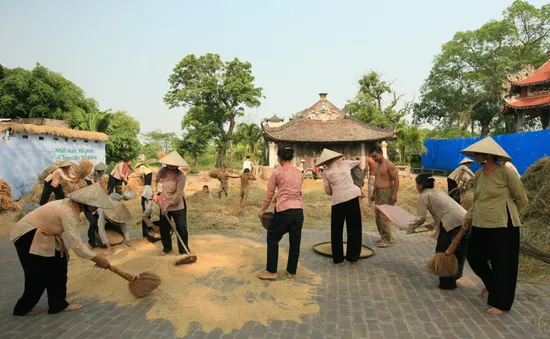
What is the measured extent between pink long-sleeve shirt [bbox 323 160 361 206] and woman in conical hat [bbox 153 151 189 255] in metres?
2.11

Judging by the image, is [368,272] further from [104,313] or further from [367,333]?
[104,313]

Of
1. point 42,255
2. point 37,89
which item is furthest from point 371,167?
point 37,89

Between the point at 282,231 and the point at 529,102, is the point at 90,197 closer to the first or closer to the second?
the point at 282,231

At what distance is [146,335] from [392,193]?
445cm

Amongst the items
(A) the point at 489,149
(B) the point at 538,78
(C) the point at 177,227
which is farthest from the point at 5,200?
(B) the point at 538,78

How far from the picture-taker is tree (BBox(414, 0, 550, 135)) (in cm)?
3269

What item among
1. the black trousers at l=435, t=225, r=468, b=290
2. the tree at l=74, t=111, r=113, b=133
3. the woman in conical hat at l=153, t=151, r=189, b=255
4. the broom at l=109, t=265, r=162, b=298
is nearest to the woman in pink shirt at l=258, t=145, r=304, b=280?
the broom at l=109, t=265, r=162, b=298

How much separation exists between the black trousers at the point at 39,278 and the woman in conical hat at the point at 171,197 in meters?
1.63

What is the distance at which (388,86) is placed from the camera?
34.4 m

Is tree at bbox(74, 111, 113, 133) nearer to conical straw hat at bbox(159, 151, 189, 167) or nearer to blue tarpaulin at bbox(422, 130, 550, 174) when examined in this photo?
conical straw hat at bbox(159, 151, 189, 167)

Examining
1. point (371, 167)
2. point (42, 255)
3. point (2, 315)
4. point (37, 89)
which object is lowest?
point (2, 315)

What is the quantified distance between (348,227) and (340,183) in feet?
2.14

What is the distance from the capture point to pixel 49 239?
3336 millimetres

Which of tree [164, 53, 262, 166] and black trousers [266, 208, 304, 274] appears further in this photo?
tree [164, 53, 262, 166]
